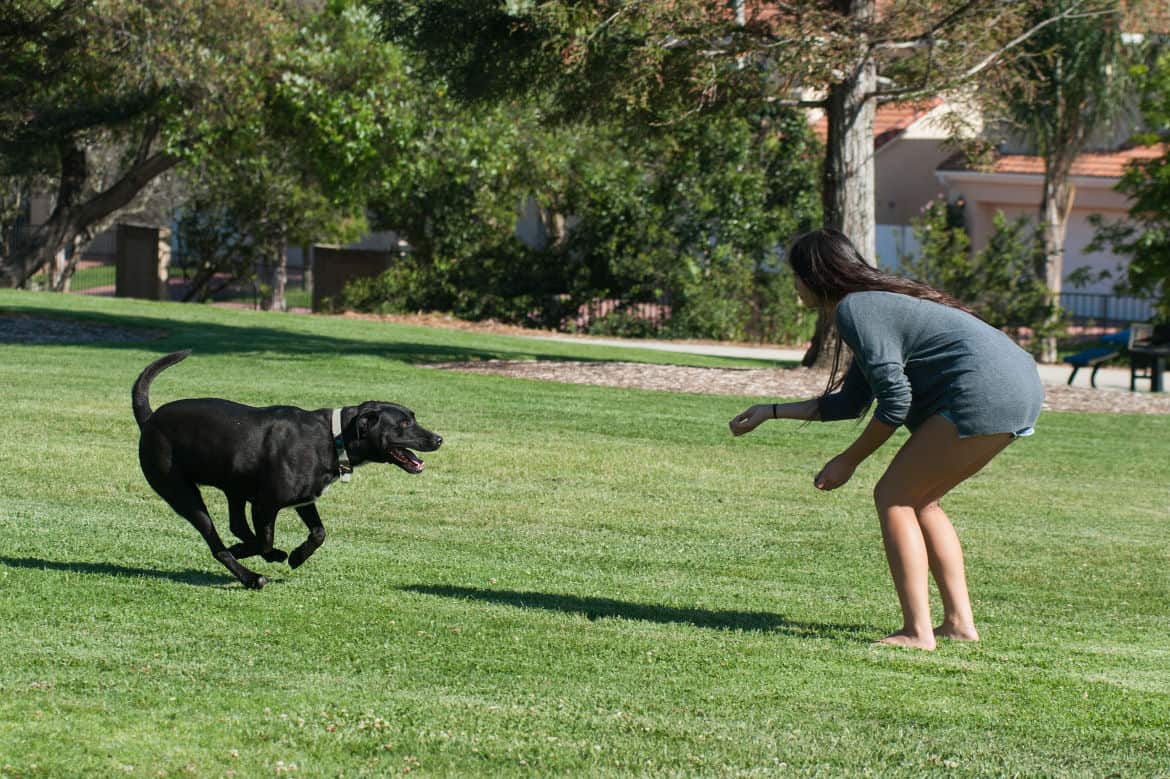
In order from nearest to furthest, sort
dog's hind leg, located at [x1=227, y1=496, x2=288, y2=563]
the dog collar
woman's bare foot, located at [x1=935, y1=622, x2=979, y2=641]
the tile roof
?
woman's bare foot, located at [x1=935, y1=622, x2=979, y2=641] < the dog collar < dog's hind leg, located at [x1=227, y1=496, x2=288, y2=563] < the tile roof

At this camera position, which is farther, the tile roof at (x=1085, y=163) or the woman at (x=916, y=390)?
the tile roof at (x=1085, y=163)

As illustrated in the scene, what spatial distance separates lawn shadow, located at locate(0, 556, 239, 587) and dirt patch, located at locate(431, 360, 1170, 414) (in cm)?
960

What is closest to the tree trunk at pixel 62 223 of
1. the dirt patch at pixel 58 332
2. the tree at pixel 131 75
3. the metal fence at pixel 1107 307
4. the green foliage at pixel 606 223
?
the tree at pixel 131 75


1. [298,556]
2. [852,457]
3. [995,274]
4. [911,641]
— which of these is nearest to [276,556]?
[298,556]

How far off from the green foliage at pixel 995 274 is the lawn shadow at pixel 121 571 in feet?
66.1

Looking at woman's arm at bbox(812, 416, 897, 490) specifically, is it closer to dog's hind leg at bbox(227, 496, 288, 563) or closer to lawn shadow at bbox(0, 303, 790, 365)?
dog's hind leg at bbox(227, 496, 288, 563)

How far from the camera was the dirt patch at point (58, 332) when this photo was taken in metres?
18.0

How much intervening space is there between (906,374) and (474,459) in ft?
19.1

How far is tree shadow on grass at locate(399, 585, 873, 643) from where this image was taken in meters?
6.34

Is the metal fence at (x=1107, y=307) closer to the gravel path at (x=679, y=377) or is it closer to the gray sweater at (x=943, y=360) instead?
the gravel path at (x=679, y=377)

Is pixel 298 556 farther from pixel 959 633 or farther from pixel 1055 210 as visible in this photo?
pixel 1055 210

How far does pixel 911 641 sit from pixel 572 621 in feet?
4.59

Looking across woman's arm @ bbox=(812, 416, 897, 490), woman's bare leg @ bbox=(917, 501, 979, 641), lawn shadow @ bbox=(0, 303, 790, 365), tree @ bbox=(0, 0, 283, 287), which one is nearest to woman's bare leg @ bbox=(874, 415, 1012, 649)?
woman's bare leg @ bbox=(917, 501, 979, 641)

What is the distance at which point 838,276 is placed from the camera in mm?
5660
